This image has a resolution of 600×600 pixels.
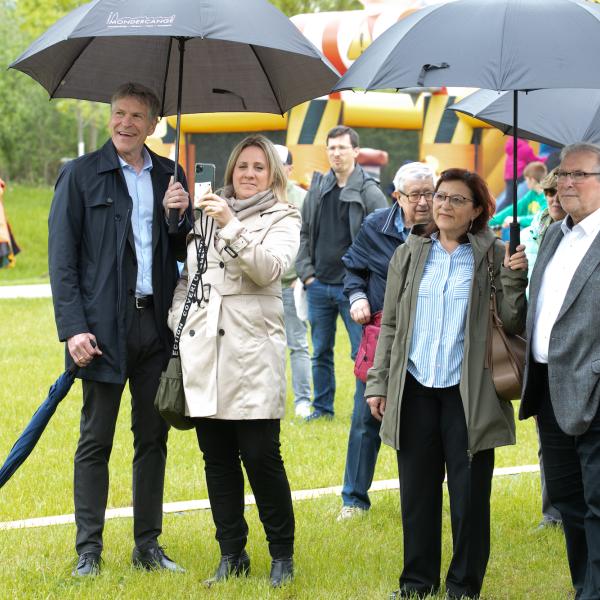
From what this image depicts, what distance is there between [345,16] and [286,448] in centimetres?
1185

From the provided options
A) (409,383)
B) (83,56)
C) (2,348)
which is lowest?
(2,348)

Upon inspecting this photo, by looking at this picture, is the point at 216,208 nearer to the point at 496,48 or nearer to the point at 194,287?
the point at 194,287

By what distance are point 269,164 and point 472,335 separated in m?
1.27

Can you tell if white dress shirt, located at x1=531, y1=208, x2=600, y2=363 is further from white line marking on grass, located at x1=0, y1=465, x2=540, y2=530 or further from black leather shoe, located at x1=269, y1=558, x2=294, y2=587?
white line marking on grass, located at x1=0, y1=465, x2=540, y2=530

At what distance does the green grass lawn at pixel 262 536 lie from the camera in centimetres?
521

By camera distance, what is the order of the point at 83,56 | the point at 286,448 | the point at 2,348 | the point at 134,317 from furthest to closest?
the point at 2,348
the point at 286,448
the point at 83,56
the point at 134,317

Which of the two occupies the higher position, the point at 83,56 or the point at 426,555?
the point at 83,56

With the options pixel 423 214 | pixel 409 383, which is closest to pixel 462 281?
pixel 409 383

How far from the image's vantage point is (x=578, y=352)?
14.4ft

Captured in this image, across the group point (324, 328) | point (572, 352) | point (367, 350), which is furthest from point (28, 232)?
point (572, 352)

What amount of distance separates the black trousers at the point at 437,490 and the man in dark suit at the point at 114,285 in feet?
4.00

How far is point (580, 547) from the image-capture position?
4.89 meters

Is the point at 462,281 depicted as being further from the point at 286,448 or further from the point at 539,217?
the point at 286,448

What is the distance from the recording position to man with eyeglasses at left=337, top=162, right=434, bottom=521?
5820 mm
